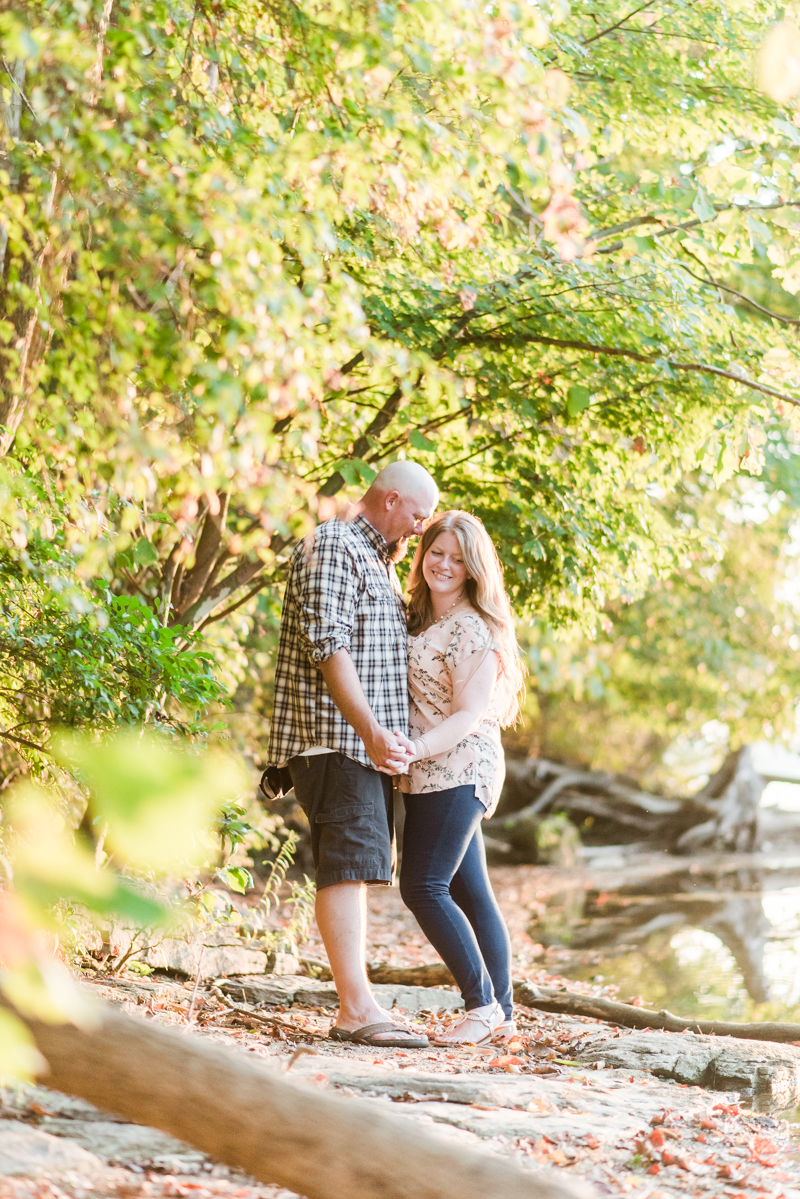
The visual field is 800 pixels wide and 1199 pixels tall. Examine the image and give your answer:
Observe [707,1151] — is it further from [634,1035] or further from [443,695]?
[443,695]

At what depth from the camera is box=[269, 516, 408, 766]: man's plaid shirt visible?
3945 mm

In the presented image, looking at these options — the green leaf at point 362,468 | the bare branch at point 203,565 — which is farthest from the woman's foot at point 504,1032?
the bare branch at point 203,565

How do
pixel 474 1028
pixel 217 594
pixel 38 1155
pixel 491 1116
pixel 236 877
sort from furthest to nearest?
pixel 217 594 < pixel 474 1028 < pixel 236 877 < pixel 491 1116 < pixel 38 1155

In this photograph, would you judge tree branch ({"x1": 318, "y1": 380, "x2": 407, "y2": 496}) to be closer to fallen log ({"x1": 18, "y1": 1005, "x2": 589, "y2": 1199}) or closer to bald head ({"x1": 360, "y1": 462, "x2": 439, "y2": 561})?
bald head ({"x1": 360, "y1": 462, "x2": 439, "y2": 561})

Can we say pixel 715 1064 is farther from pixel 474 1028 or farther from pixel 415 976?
pixel 415 976

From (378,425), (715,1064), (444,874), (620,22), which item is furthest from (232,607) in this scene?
(620,22)

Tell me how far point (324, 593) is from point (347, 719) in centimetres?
46

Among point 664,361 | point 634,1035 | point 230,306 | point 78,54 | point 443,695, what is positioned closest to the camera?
point 230,306

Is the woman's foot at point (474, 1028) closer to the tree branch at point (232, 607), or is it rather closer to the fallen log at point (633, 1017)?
the fallen log at point (633, 1017)

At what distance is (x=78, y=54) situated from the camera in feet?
8.93

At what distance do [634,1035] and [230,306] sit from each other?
11.8ft

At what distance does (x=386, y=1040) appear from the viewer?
12.7 ft

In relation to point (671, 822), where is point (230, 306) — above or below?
above

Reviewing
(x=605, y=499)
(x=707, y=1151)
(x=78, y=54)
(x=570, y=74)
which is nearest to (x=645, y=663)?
(x=605, y=499)
